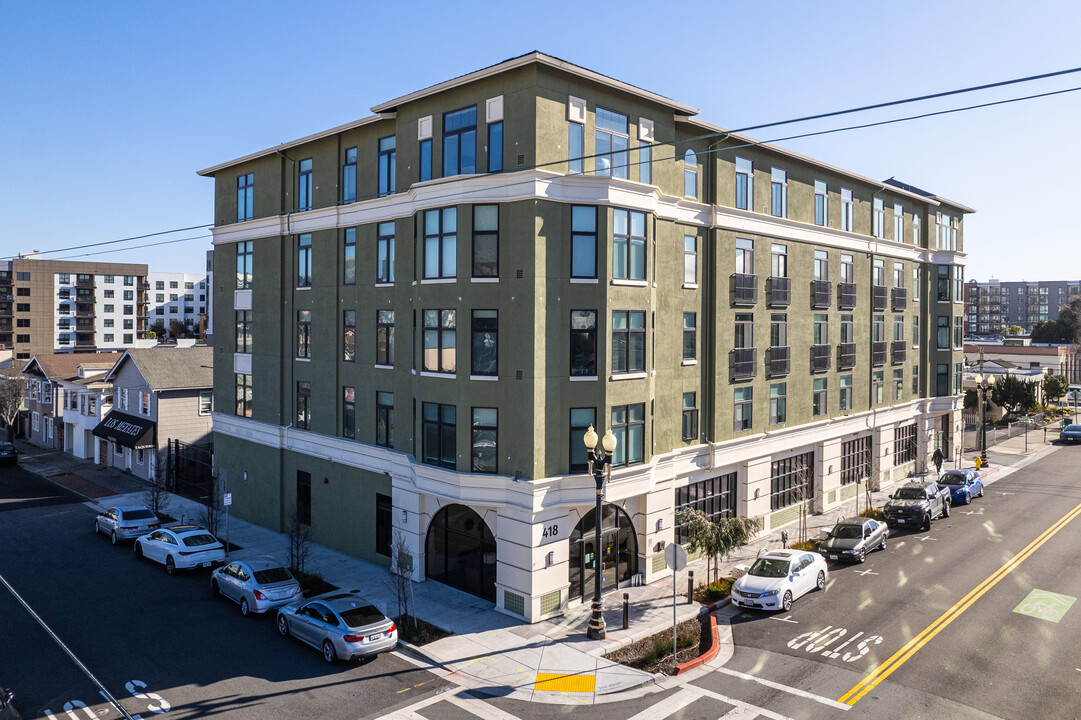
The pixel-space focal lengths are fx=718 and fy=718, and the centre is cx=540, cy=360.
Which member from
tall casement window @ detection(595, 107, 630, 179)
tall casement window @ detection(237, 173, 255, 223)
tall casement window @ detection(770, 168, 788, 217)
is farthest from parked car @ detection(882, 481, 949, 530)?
tall casement window @ detection(237, 173, 255, 223)

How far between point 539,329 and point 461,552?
794 cm

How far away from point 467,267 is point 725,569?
14.2m

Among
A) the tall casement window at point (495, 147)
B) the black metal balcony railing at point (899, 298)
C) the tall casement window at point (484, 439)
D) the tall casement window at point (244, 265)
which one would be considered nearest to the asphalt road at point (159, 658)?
the tall casement window at point (484, 439)

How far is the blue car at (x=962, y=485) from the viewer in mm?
36219

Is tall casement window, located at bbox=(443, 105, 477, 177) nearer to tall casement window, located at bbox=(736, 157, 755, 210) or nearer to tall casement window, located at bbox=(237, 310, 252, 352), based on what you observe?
tall casement window, located at bbox=(736, 157, 755, 210)

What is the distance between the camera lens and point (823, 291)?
33594mm

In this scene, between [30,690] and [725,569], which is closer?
[30,690]

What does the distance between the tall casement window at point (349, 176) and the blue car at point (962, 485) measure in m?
30.9

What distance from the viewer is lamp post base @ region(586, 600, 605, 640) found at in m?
19.5

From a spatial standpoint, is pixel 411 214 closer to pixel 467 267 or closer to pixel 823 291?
pixel 467 267

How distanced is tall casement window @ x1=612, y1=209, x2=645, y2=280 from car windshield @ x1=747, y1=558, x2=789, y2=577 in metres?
9.93

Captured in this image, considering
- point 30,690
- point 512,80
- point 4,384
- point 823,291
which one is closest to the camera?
point 30,690

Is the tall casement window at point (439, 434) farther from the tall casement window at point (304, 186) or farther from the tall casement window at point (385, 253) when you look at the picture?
the tall casement window at point (304, 186)

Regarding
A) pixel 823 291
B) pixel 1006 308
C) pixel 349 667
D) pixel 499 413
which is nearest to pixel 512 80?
pixel 499 413
